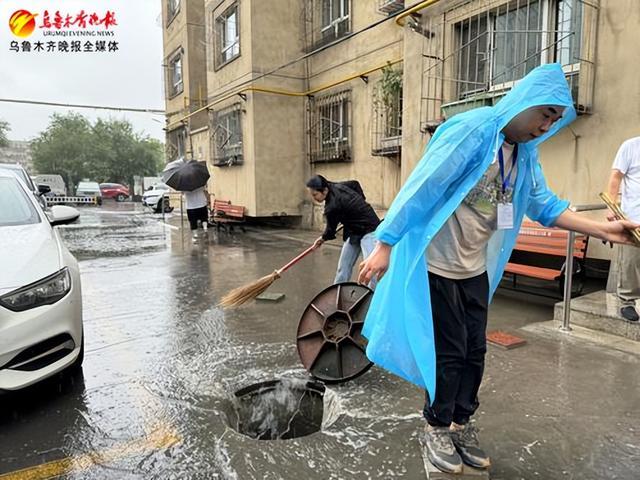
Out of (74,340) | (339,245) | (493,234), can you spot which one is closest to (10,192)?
(74,340)

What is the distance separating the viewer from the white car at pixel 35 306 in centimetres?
267

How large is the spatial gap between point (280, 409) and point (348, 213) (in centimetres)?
191

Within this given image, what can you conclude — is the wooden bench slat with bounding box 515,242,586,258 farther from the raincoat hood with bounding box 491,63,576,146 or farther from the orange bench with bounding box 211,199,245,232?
the orange bench with bounding box 211,199,245,232

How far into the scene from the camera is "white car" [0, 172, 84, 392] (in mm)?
2666

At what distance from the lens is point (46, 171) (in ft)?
146

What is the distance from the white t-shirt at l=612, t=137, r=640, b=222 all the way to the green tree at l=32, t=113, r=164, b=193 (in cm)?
4832

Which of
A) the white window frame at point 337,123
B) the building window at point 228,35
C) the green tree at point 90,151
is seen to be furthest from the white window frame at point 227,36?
the green tree at point 90,151

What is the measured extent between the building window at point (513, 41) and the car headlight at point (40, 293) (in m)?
5.67

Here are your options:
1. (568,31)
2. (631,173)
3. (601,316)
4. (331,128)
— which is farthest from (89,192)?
(631,173)

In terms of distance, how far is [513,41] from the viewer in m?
6.30

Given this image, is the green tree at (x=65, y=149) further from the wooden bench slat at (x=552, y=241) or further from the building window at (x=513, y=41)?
the wooden bench slat at (x=552, y=241)

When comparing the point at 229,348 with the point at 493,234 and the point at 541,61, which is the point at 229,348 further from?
the point at 541,61

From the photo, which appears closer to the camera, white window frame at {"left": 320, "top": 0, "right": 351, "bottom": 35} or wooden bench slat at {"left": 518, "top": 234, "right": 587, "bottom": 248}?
wooden bench slat at {"left": 518, "top": 234, "right": 587, "bottom": 248}

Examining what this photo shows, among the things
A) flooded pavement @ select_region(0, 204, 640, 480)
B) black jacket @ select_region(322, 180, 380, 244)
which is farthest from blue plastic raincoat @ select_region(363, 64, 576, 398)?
black jacket @ select_region(322, 180, 380, 244)
